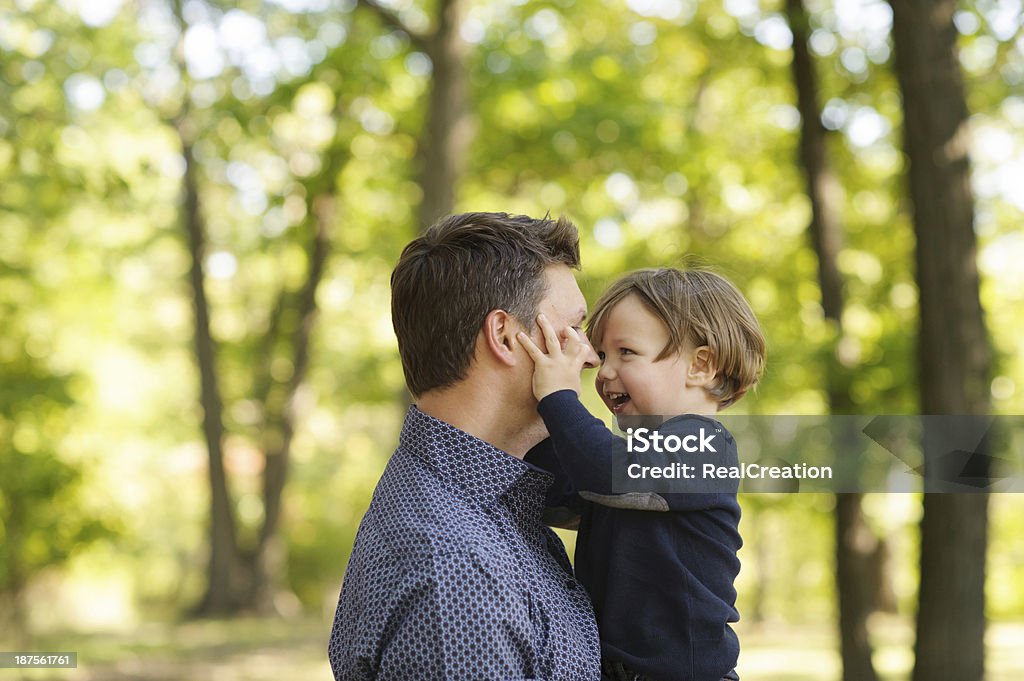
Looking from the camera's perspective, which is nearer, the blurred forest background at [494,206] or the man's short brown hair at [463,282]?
the man's short brown hair at [463,282]

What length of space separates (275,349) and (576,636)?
1701 cm

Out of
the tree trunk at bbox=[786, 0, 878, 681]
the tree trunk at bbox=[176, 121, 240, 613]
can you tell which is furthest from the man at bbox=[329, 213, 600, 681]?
the tree trunk at bbox=[176, 121, 240, 613]

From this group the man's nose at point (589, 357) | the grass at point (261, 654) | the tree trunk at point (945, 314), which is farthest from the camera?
the grass at point (261, 654)

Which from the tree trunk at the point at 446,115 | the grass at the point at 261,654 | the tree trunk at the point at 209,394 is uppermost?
the tree trunk at the point at 446,115

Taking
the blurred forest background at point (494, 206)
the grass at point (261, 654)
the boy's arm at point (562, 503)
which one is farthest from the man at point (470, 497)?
the grass at point (261, 654)

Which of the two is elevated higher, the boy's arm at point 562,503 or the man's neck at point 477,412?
the man's neck at point 477,412

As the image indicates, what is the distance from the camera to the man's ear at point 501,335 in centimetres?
200

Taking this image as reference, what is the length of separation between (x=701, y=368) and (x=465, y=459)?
2.09ft

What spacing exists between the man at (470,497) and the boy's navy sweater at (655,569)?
0.30ft

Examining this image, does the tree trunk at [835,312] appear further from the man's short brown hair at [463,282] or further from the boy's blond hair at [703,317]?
the man's short brown hair at [463,282]

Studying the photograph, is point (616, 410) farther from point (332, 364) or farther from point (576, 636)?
point (332, 364)

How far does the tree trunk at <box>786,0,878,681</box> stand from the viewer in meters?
8.51

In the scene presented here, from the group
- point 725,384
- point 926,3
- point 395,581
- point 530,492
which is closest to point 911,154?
point 926,3

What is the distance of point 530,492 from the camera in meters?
2.04
